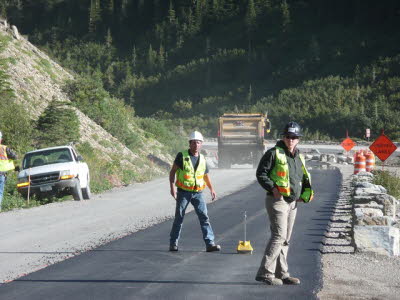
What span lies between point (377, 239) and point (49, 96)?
28.0 m

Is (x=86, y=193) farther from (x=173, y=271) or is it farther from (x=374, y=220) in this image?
(x=173, y=271)

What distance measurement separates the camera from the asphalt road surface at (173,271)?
333 inches

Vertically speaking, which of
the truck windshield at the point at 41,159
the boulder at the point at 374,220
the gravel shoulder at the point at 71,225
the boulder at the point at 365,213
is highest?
the truck windshield at the point at 41,159

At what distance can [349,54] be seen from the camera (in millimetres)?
112188

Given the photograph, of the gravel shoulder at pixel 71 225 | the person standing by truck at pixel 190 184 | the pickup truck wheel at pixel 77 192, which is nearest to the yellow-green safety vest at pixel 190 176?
the person standing by truck at pixel 190 184

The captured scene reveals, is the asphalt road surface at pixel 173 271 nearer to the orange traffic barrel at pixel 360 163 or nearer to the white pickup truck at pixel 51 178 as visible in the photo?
the white pickup truck at pixel 51 178

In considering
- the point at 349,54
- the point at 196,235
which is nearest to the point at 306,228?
the point at 196,235

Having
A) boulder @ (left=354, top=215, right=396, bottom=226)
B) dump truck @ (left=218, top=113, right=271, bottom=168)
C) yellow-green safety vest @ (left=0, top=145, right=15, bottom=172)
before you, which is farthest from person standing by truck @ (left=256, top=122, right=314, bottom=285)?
dump truck @ (left=218, top=113, right=271, bottom=168)

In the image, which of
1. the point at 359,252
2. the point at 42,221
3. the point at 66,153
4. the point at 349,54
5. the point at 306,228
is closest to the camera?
the point at 359,252

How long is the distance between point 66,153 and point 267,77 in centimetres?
9934

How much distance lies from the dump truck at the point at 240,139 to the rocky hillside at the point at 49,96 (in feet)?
10.9

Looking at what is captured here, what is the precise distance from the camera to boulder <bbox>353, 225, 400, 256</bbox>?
11.5 m

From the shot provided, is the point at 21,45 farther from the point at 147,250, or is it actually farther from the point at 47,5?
the point at 47,5

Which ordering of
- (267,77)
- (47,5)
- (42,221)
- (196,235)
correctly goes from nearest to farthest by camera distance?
(196,235)
(42,221)
(267,77)
(47,5)
